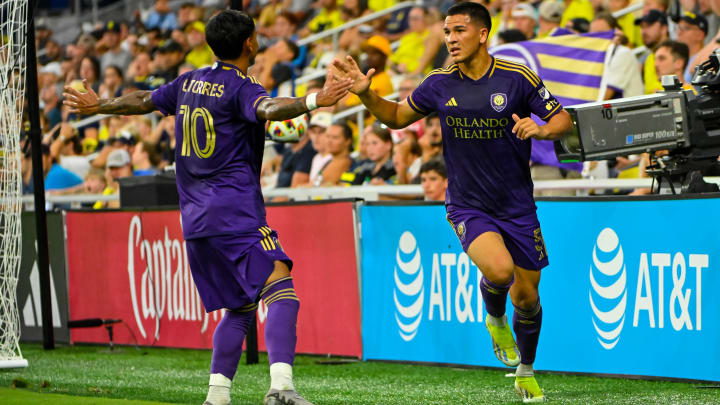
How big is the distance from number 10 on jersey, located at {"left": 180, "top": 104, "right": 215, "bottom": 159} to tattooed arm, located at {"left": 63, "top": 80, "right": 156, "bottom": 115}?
0.49 metres

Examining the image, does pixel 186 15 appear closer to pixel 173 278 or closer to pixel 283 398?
pixel 173 278

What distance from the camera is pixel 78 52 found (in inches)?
885

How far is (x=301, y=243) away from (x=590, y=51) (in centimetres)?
330

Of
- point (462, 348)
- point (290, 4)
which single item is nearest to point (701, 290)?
point (462, 348)

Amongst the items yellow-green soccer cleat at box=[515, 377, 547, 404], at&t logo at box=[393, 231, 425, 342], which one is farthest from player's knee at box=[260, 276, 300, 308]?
at&t logo at box=[393, 231, 425, 342]

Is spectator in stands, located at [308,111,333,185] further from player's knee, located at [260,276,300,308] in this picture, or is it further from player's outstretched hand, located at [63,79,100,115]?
player's knee, located at [260,276,300,308]

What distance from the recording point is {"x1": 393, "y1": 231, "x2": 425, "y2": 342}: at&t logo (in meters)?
9.43

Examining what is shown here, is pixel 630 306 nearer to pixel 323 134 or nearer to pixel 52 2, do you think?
pixel 323 134

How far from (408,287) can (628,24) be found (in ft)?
16.3

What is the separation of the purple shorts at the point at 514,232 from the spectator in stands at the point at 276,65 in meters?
9.09

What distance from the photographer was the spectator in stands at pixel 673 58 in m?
10.4

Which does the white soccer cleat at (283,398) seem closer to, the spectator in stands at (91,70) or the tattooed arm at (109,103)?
the tattooed arm at (109,103)

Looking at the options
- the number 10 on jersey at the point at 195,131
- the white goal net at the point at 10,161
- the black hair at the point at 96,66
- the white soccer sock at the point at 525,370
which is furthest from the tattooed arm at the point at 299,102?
the black hair at the point at 96,66

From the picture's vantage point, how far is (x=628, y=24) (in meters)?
12.8
